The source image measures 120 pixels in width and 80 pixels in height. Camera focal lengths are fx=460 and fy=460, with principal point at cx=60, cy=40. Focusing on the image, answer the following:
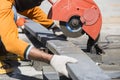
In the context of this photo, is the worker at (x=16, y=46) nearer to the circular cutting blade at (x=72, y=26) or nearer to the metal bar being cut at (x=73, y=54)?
the metal bar being cut at (x=73, y=54)

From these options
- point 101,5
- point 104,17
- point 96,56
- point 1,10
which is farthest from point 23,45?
point 101,5

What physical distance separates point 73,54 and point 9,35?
2.40ft

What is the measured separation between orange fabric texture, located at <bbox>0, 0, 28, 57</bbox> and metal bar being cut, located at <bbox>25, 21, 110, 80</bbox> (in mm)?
442

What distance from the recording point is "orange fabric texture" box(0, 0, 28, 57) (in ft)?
16.5

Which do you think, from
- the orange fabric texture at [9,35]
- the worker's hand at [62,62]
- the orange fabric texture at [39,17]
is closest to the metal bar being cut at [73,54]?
the worker's hand at [62,62]

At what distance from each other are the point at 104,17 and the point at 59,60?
4661mm

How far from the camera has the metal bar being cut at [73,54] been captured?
4.18 m

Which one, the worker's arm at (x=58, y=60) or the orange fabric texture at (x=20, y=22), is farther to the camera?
the orange fabric texture at (x=20, y=22)

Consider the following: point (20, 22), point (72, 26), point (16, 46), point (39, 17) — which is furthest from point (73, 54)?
point (39, 17)

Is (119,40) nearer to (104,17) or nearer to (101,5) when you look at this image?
(104,17)

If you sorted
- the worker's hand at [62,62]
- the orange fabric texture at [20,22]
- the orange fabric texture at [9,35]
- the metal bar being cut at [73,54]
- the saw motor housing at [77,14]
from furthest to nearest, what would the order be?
the orange fabric texture at [20,22]
the saw motor housing at [77,14]
the orange fabric texture at [9,35]
the worker's hand at [62,62]
the metal bar being cut at [73,54]

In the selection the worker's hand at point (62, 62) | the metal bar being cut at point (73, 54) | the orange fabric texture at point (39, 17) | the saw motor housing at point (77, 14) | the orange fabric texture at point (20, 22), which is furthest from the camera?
the orange fabric texture at point (39, 17)

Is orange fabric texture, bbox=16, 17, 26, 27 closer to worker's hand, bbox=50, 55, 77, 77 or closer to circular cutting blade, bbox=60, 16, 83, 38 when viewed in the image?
circular cutting blade, bbox=60, 16, 83, 38

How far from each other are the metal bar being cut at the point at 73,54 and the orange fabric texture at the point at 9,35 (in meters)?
0.44
